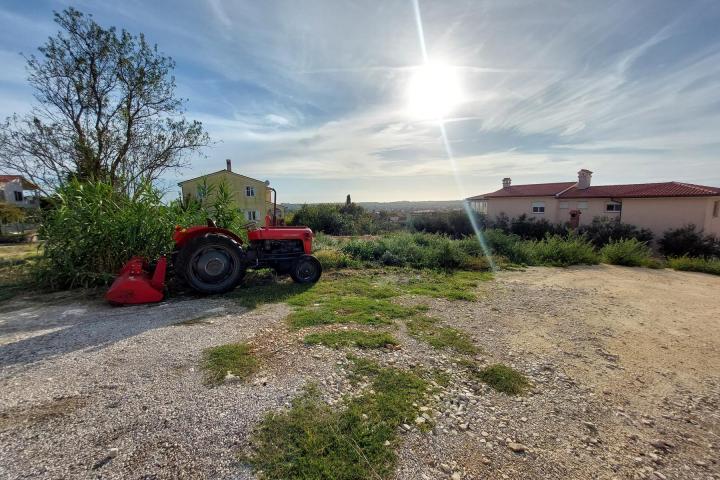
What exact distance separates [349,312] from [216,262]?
2354 mm

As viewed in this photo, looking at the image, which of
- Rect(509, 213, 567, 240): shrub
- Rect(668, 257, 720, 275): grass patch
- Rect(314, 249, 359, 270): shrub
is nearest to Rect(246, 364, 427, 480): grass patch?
Rect(314, 249, 359, 270): shrub

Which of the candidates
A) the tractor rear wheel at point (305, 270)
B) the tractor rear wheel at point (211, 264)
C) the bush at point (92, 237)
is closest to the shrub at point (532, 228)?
the tractor rear wheel at point (305, 270)

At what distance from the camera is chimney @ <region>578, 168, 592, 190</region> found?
21.0 meters

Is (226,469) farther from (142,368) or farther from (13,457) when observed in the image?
(142,368)

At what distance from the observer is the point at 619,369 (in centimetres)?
285

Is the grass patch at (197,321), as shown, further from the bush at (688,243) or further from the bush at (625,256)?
the bush at (688,243)

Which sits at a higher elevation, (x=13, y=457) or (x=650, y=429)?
(x=13, y=457)

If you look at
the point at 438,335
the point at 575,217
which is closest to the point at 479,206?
the point at 575,217

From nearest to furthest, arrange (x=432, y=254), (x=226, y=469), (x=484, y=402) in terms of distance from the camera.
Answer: (x=226, y=469), (x=484, y=402), (x=432, y=254)

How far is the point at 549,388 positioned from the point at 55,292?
22.5 ft

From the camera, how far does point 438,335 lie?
11.4 ft

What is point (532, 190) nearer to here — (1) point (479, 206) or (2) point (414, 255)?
(1) point (479, 206)

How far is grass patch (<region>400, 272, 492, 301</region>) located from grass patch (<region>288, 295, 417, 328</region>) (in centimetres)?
106

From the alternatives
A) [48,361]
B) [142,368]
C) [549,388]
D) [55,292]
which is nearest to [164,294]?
[55,292]
